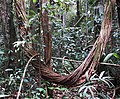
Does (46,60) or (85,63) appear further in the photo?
(46,60)

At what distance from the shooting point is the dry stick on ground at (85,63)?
200 cm

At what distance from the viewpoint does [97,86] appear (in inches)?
81.8

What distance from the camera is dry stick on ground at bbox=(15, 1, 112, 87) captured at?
2.00m

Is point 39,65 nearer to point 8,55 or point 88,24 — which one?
point 8,55

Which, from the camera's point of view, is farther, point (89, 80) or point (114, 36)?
point (114, 36)

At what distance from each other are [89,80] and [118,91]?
0.49m

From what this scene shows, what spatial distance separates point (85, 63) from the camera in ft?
6.69

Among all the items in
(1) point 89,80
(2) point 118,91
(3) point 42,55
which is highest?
(3) point 42,55

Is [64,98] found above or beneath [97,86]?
beneath

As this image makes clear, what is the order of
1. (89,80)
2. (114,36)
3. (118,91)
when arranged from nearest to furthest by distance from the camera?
(89,80) < (118,91) < (114,36)

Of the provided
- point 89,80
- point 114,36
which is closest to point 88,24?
point 114,36

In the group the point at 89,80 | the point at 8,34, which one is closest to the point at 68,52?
the point at 8,34

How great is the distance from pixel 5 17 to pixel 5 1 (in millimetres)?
224

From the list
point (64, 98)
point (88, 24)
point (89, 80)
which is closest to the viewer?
point (89, 80)
